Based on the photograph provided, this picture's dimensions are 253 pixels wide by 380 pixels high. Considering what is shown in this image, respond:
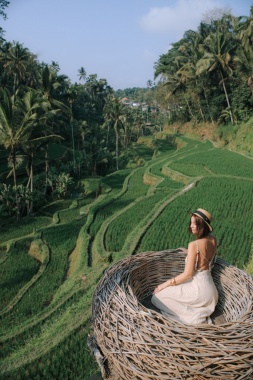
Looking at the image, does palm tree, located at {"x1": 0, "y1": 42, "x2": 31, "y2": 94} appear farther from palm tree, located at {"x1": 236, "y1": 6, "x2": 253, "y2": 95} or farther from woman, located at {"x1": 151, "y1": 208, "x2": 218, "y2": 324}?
woman, located at {"x1": 151, "y1": 208, "x2": 218, "y2": 324}

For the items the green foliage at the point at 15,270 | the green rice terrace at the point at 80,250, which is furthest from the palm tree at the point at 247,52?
the green foliage at the point at 15,270

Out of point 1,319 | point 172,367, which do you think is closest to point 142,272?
point 172,367

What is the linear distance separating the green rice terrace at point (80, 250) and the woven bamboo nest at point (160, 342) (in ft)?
2.48

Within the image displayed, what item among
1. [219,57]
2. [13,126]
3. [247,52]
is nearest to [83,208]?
[13,126]

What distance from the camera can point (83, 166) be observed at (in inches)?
1028

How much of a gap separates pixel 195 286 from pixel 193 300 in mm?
109

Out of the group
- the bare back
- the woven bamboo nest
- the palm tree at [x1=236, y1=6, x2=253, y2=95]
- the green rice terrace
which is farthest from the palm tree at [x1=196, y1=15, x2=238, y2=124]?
the woven bamboo nest

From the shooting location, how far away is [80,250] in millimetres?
9719

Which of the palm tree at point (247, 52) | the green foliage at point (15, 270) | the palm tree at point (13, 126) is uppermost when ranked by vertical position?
the palm tree at point (247, 52)

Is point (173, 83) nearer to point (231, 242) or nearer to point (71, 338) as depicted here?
point (231, 242)

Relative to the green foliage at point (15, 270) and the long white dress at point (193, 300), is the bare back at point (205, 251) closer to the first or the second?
the long white dress at point (193, 300)

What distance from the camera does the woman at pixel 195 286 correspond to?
267 centimetres

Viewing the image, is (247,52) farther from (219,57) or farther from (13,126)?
(13,126)

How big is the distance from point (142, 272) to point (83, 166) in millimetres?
23551
